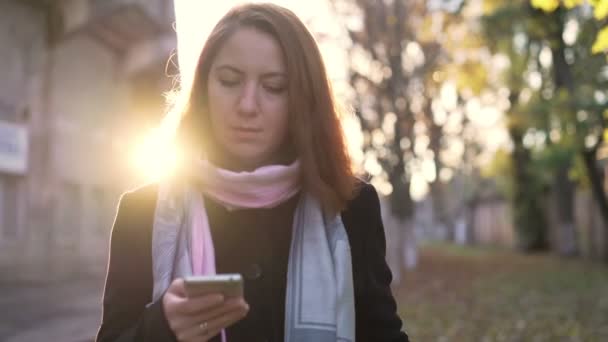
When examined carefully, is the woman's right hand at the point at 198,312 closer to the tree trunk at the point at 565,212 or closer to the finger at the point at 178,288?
the finger at the point at 178,288

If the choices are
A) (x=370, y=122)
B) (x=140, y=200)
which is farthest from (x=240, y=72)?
(x=370, y=122)

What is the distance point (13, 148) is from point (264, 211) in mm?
8147

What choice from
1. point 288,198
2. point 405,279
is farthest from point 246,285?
point 405,279

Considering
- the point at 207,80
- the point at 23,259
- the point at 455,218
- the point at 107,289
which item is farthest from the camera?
the point at 455,218

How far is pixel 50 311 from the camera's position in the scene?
20.9ft

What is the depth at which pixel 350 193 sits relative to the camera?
82.4 inches

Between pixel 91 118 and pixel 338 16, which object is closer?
pixel 91 118

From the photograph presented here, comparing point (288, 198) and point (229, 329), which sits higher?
point (288, 198)

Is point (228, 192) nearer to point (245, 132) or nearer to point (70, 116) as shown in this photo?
point (245, 132)

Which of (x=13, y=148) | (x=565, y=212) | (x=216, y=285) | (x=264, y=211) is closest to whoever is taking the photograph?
(x=216, y=285)

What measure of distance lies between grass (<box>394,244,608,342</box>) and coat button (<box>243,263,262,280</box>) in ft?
20.3

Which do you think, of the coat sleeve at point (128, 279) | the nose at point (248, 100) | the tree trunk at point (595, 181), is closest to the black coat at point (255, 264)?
the coat sleeve at point (128, 279)

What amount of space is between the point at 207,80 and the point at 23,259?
326 inches

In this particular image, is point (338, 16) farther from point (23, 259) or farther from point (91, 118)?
point (23, 259)
